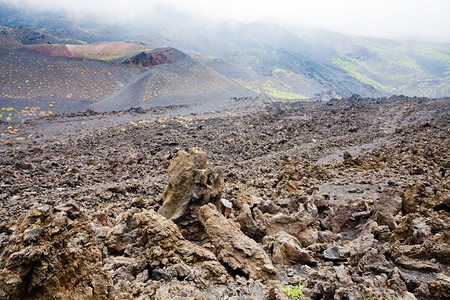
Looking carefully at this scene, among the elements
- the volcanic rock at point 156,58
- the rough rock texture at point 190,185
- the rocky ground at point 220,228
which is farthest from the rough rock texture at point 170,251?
the volcanic rock at point 156,58

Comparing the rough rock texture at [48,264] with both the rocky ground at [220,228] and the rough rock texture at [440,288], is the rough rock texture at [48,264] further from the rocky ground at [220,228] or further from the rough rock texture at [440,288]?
the rough rock texture at [440,288]

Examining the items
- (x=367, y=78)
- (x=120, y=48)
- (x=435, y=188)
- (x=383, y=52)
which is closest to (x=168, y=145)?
(x=435, y=188)

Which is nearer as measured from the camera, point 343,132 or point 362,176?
point 362,176

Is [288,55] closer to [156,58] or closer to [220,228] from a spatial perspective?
[156,58]

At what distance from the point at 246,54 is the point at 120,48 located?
4100cm

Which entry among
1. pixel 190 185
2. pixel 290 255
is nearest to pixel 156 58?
pixel 190 185

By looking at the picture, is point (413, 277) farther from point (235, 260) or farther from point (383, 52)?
point (383, 52)

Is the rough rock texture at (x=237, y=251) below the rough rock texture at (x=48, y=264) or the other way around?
below

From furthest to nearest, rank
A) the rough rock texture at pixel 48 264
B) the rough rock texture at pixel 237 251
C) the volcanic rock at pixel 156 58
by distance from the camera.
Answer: the volcanic rock at pixel 156 58 → the rough rock texture at pixel 237 251 → the rough rock texture at pixel 48 264

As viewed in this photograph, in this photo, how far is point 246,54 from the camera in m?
78.1

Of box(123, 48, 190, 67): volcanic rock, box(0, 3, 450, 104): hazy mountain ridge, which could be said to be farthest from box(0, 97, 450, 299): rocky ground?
box(0, 3, 450, 104): hazy mountain ridge

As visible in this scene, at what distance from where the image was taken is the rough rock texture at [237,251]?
120 inches

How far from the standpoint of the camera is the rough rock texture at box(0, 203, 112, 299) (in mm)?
1866

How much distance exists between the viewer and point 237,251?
127 inches
